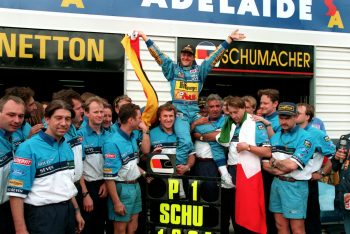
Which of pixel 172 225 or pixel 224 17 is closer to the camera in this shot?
pixel 172 225

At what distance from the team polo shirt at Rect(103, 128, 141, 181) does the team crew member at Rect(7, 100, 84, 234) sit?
2.62ft

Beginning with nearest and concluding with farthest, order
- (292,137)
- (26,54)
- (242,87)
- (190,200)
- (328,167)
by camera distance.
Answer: (190,200)
(292,137)
(328,167)
(26,54)
(242,87)

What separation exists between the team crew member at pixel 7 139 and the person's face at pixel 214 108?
233cm

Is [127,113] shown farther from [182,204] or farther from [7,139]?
[7,139]

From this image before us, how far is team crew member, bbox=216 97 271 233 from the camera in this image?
4.81 meters

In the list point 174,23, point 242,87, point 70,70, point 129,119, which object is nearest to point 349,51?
point 242,87

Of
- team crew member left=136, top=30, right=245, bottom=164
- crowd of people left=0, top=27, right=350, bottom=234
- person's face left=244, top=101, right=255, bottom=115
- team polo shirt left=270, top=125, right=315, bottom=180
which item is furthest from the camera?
person's face left=244, top=101, right=255, bottom=115

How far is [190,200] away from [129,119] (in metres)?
0.99

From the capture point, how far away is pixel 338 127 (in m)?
8.34

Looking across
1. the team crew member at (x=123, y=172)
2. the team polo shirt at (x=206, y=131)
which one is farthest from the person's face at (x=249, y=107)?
the team crew member at (x=123, y=172)

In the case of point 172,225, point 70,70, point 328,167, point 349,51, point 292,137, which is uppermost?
point 349,51

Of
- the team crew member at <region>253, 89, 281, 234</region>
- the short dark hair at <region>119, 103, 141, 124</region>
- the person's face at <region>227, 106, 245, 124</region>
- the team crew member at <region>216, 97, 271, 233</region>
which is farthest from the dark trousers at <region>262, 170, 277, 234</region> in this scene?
the short dark hair at <region>119, 103, 141, 124</region>

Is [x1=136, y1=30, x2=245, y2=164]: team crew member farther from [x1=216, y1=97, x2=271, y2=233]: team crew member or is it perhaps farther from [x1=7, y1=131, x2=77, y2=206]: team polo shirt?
[x1=7, y1=131, x2=77, y2=206]: team polo shirt

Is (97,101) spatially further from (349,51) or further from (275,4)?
(349,51)
